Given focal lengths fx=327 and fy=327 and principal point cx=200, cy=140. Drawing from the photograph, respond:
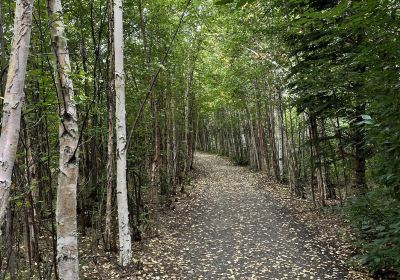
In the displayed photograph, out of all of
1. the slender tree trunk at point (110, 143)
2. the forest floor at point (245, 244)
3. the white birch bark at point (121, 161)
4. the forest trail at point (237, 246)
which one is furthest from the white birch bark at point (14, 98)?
the forest trail at point (237, 246)

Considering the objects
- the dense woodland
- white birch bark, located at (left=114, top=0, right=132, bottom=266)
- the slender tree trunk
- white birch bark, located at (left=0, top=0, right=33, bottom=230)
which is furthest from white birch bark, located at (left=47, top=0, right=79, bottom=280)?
the slender tree trunk

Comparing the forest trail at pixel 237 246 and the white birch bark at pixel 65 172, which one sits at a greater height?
the white birch bark at pixel 65 172

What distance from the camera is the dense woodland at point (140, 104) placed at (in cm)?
315

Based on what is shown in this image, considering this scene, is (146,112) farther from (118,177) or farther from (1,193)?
(1,193)

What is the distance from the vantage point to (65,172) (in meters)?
3.17

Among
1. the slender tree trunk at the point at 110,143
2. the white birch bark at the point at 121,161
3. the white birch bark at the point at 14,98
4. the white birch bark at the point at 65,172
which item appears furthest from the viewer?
the slender tree trunk at the point at 110,143

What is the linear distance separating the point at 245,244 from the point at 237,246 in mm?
259

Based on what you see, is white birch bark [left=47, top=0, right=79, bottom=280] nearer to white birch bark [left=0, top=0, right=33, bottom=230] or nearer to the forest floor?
white birch bark [left=0, top=0, right=33, bottom=230]

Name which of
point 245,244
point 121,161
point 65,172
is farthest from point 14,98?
point 245,244

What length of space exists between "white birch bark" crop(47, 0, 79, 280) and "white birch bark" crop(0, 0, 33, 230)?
3.77 feet

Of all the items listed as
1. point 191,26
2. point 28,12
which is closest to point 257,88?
point 191,26

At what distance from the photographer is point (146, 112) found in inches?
379

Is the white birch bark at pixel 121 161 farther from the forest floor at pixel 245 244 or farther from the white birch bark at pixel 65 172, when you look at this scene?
the white birch bark at pixel 65 172

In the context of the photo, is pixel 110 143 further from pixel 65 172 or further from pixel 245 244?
pixel 245 244
